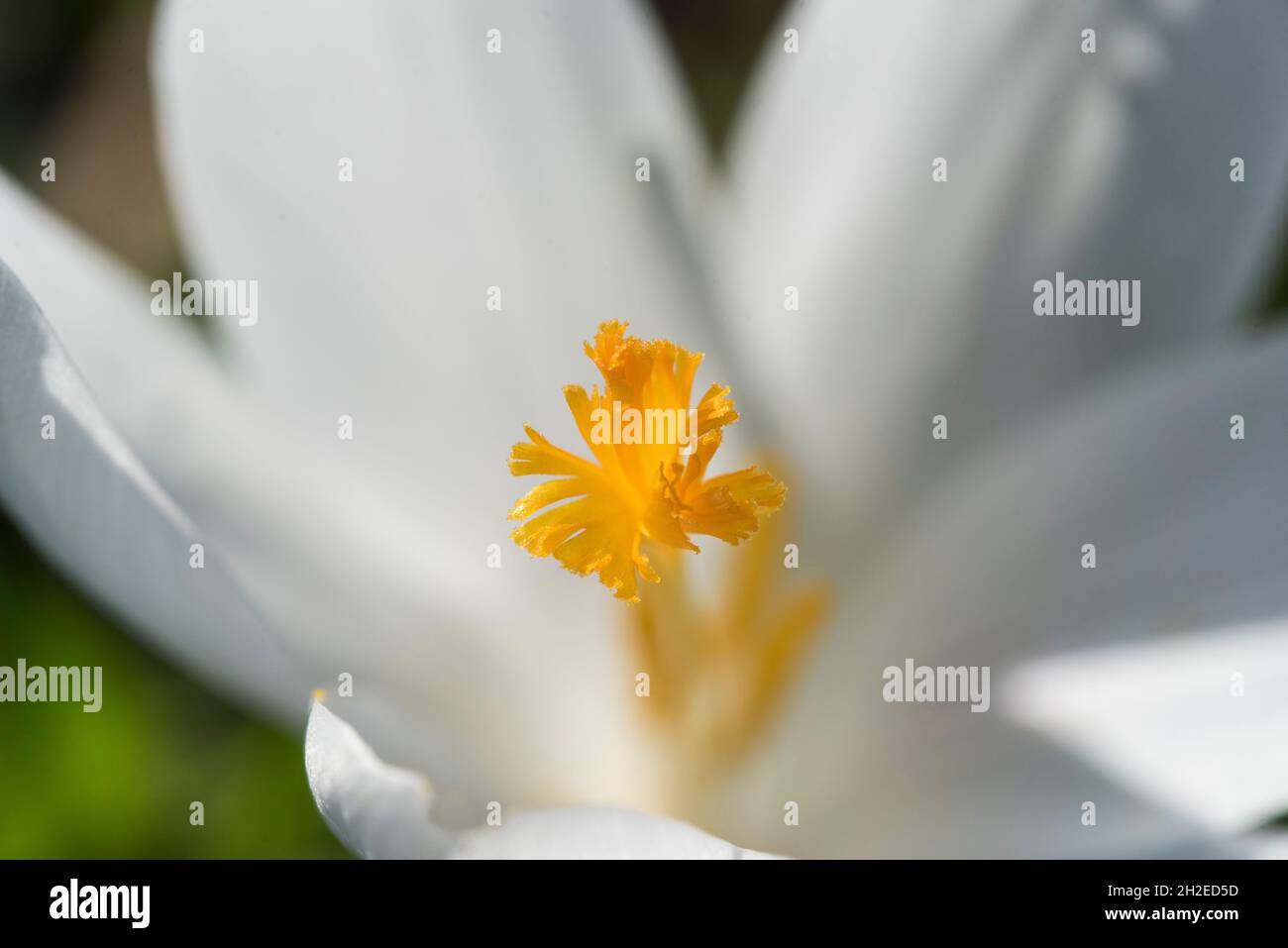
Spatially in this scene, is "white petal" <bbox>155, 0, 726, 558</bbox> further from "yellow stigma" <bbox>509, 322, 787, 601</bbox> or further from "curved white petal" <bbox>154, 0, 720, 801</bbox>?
"yellow stigma" <bbox>509, 322, 787, 601</bbox>

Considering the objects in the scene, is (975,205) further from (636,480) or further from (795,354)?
(636,480)

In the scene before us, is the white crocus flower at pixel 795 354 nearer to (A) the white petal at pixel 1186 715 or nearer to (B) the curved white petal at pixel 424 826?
(A) the white petal at pixel 1186 715

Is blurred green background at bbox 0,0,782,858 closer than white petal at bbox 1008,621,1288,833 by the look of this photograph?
No

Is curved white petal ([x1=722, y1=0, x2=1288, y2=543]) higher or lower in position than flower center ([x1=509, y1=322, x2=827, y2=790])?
higher

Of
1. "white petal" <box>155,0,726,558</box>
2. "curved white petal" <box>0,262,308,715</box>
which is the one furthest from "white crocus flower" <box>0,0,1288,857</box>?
"curved white petal" <box>0,262,308,715</box>

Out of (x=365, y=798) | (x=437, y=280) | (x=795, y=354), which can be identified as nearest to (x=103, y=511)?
(x=365, y=798)

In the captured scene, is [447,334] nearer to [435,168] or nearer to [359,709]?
[435,168]
